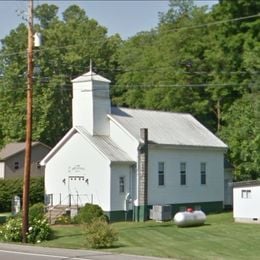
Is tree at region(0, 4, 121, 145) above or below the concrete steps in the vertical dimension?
above

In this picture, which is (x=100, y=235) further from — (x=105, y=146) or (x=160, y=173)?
(x=160, y=173)

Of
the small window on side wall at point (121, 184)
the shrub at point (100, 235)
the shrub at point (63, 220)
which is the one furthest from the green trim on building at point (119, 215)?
the shrub at point (100, 235)

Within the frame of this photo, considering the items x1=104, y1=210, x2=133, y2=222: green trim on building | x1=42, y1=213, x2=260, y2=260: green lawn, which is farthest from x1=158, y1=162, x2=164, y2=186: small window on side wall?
x1=42, y1=213, x2=260, y2=260: green lawn

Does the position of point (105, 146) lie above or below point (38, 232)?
above

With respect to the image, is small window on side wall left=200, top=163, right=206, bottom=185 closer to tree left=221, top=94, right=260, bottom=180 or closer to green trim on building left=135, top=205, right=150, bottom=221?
tree left=221, top=94, right=260, bottom=180

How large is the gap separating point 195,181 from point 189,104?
56.6ft

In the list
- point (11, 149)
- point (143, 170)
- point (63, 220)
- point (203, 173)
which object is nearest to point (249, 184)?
point (143, 170)

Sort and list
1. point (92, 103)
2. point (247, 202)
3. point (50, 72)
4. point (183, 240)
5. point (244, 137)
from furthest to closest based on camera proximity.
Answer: point (50, 72), point (244, 137), point (92, 103), point (247, 202), point (183, 240)

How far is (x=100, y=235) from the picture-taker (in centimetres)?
2795

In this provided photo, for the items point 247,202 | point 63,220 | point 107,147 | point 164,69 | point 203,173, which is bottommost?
point 63,220

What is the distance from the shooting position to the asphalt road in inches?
968

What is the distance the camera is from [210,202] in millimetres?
50031

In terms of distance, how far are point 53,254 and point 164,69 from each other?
138 feet

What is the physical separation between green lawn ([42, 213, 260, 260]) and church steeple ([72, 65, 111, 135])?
705cm
